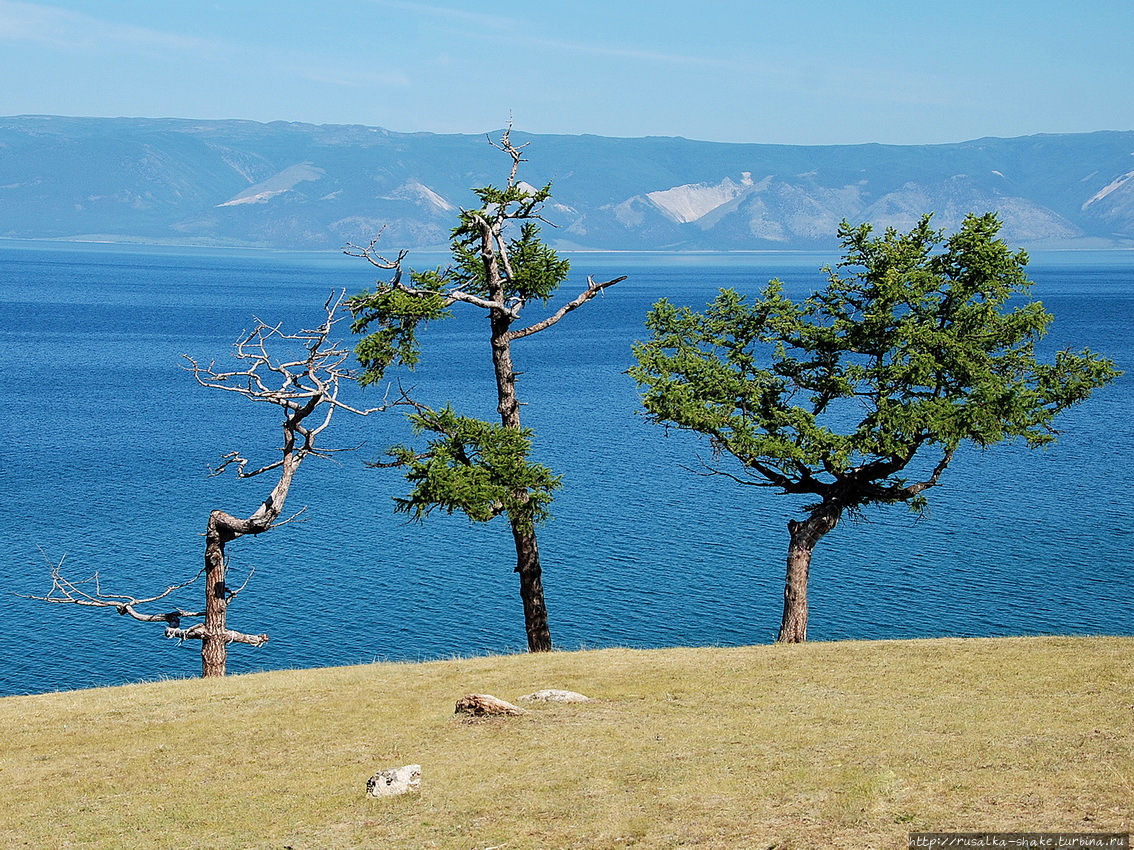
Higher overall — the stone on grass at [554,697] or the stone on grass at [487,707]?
the stone on grass at [487,707]

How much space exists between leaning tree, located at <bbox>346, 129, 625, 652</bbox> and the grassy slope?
4733 millimetres

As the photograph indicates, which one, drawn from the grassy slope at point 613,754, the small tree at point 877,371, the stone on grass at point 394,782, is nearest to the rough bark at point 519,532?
the small tree at point 877,371

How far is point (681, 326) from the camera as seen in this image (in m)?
33.7

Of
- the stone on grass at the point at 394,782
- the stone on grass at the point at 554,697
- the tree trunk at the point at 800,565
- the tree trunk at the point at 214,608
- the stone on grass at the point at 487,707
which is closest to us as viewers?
the stone on grass at the point at 394,782

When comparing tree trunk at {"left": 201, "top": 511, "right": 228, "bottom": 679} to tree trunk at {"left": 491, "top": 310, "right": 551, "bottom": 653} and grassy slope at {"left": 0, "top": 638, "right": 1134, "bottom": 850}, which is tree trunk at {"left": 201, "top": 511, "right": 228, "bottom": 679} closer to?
grassy slope at {"left": 0, "top": 638, "right": 1134, "bottom": 850}

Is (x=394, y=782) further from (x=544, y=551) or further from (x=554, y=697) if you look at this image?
(x=544, y=551)

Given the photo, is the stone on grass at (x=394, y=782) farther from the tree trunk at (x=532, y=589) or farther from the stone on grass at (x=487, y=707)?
the tree trunk at (x=532, y=589)

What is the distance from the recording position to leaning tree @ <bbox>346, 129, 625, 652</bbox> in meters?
29.0

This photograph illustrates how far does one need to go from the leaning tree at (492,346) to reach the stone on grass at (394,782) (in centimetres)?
1121

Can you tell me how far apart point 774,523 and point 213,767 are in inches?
2045

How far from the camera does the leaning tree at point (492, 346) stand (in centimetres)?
2898

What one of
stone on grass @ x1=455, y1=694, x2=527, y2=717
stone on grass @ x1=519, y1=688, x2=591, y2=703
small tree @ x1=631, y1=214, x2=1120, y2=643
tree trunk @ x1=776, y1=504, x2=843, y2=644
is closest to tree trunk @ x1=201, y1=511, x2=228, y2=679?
stone on grass @ x1=455, y1=694, x2=527, y2=717

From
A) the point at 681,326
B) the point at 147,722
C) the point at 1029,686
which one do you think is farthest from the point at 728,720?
the point at 681,326

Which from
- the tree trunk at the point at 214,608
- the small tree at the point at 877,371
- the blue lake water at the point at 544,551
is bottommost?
the blue lake water at the point at 544,551
